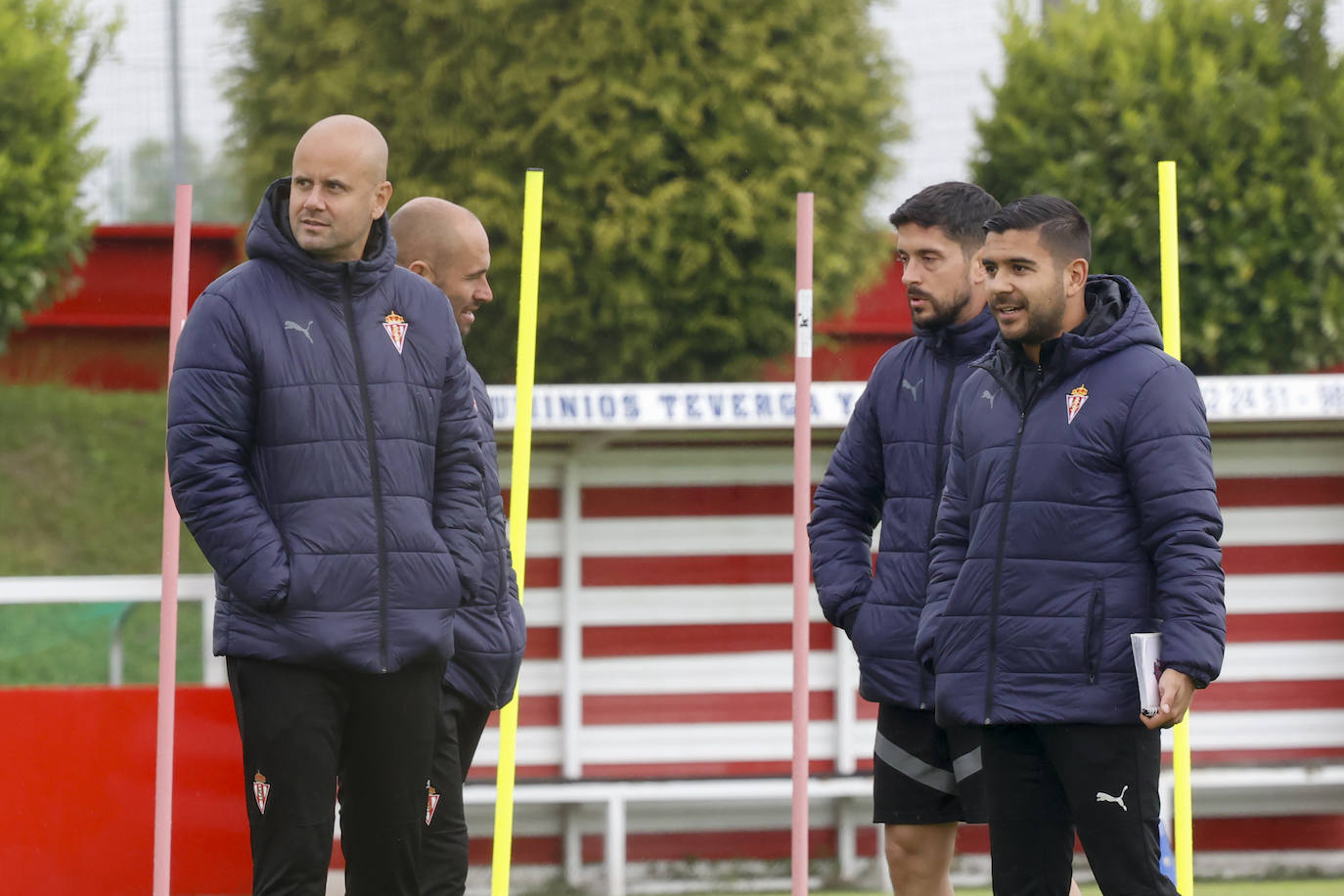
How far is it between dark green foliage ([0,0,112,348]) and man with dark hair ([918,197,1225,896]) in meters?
8.30

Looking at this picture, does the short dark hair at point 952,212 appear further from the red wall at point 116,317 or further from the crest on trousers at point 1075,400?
the red wall at point 116,317

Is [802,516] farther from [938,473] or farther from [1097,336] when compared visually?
[1097,336]

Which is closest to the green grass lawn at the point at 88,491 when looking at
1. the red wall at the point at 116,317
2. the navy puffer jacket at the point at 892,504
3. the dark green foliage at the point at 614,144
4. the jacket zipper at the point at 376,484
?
the red wall at the point at 116,317

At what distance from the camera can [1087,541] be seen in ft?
11.2

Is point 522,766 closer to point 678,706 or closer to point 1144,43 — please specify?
point 678,706

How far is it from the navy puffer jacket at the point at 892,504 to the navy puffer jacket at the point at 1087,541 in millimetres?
444

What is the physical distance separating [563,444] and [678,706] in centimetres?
112

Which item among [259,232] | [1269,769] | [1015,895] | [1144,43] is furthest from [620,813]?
[1144,43]

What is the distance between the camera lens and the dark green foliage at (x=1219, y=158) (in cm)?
916

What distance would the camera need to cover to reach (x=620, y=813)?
6473 mm

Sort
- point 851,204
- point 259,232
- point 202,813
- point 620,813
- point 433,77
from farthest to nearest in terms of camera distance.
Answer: point 851,204, point 433,77, point 620,813, point 202,813, point 259,232

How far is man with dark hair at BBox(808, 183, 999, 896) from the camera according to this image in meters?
4.05

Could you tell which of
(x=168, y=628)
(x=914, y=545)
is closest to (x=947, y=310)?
(x=914, y=545)

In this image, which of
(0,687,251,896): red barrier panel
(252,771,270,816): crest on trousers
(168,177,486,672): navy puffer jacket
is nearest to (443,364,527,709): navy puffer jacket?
(168,177,486,672): navy puffer jacket
